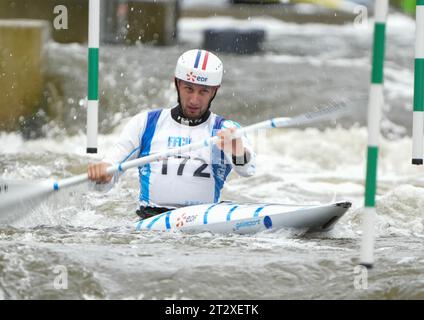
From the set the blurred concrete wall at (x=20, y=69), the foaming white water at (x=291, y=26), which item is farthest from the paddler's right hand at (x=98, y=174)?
the foaming white water at (x=291, y=26)

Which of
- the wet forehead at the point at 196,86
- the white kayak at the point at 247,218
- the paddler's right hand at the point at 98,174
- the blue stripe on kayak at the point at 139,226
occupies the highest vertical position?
the wet forehead at the point at 196,86

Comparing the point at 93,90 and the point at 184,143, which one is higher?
the point at 93,90

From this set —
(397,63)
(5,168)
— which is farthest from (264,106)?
(5,168)

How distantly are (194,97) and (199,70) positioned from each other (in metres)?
0.19

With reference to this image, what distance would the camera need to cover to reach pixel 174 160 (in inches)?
287

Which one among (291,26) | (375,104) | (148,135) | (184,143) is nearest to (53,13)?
(148,135)

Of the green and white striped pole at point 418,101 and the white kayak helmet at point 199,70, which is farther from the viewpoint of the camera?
the green and white striped pole at point 418,101

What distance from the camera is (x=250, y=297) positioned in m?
5.62

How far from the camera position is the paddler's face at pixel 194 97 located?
23.5 feet

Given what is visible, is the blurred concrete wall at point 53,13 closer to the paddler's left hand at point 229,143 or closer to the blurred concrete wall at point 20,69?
the blurred concrete wall at point 20,69

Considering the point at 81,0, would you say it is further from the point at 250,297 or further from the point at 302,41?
the point at 250,297

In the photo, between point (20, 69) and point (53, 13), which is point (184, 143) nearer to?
point (20, 69)

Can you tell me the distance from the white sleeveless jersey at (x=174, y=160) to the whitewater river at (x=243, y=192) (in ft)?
1.14

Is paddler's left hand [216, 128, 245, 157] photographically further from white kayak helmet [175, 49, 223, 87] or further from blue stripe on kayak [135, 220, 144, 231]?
blue stripe on kayak [135, 220, 144, 231]
